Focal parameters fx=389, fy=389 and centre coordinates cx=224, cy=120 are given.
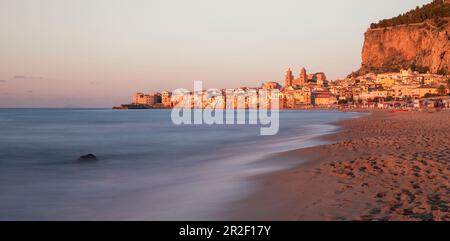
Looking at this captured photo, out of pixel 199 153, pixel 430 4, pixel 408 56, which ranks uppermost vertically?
pixel 430 4

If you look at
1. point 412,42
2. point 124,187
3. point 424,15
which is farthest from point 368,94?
point 124,187

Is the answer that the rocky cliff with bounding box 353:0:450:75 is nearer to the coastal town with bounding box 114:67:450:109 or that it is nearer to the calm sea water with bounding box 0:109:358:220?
the coastal town with bounding box 114:67:450:109

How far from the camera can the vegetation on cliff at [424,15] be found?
126m

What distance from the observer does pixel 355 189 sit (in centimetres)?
625

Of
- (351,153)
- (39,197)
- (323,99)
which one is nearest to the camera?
(39,197)

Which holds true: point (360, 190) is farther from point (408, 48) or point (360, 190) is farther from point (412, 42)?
point (408, 48)

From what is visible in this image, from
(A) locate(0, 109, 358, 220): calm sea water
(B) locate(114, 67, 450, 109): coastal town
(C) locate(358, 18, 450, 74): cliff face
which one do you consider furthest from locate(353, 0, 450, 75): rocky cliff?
(A) locate(0, 109, 358, 220): calm sea water

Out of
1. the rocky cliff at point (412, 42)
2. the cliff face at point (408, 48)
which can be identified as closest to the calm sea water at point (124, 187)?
the rocky cliff at point (412, 42)

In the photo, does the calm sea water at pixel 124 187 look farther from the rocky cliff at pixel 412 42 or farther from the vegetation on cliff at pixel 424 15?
the vegetation on cliff at pixel 424 15

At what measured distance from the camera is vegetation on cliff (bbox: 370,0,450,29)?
126000 millimetres

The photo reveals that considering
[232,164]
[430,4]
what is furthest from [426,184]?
[430,4]

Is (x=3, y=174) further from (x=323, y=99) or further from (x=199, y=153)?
(x=323, y=99)

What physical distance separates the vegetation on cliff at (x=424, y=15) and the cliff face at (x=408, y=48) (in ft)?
11.2

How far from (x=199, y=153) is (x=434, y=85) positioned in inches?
3687
